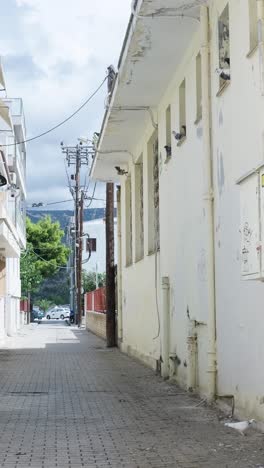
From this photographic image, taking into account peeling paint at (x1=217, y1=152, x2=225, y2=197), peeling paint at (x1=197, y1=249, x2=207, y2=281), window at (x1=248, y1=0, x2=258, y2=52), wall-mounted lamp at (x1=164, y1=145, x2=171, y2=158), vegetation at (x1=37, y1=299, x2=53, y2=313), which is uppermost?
window at (x1=248, y1=0, x2=258, y2=52)

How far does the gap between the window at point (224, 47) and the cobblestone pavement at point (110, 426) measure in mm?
4114

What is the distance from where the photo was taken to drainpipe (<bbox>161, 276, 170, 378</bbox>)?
14.1 m

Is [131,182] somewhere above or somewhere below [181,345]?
above

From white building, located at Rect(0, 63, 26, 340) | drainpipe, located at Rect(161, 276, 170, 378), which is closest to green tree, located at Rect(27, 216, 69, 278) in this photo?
white building, located at Rect(0, 63, 26, 340)

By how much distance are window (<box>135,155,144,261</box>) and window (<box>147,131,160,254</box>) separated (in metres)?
1.92

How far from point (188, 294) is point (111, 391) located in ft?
6.75

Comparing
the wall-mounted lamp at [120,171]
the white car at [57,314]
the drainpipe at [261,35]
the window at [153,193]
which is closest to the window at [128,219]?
the wall-mounted lamp at [120,171]

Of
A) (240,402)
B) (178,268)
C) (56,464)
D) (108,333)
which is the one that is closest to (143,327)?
(178,268)

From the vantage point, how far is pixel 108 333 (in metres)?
24.8

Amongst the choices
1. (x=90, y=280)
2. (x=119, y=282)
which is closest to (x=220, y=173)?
(x=119, y=282)

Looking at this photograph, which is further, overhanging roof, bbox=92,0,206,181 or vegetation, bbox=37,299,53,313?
vegetation, bbox=37,299,53,313

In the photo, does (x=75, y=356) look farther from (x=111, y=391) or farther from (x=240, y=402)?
(x=240, y=402)

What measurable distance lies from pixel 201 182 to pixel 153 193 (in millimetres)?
6077

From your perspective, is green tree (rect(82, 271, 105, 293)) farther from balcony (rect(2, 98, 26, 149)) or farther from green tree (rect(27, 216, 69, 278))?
balcony (rect(2, 98, 26, 149))
